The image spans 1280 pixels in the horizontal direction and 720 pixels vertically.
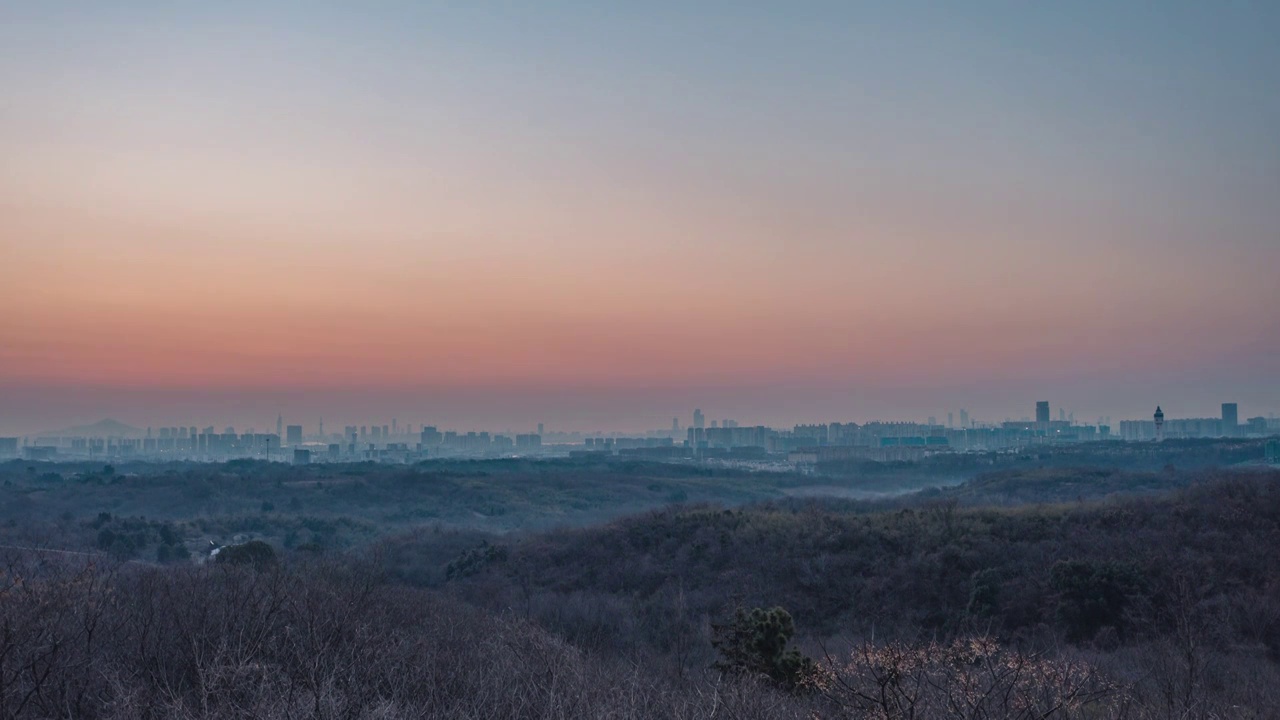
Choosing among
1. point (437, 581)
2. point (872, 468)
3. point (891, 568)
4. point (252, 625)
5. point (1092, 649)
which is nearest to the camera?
point (252, 625)

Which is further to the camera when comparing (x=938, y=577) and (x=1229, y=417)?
(x=1229, y=417)

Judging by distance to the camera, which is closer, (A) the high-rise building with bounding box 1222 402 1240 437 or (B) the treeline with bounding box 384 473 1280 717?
(B) the treeline with bounding box 384 473 1280 717

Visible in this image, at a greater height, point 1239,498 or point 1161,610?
point 1239,498

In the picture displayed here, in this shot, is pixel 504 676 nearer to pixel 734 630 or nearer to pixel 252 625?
pixel 252 625

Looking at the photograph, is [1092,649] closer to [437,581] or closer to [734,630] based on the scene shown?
[734,630]

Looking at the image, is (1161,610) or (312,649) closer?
(312,649)

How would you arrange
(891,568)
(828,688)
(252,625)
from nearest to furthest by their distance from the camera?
(828,688) < (252,625) < (891,568)

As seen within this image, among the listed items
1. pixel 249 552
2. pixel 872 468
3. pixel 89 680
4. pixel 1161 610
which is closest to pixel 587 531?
pixel 249 552

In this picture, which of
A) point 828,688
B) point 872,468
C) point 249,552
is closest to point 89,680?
point 828,688

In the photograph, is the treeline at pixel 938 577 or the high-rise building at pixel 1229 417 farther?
the high-rise building at pixel 1229 417
